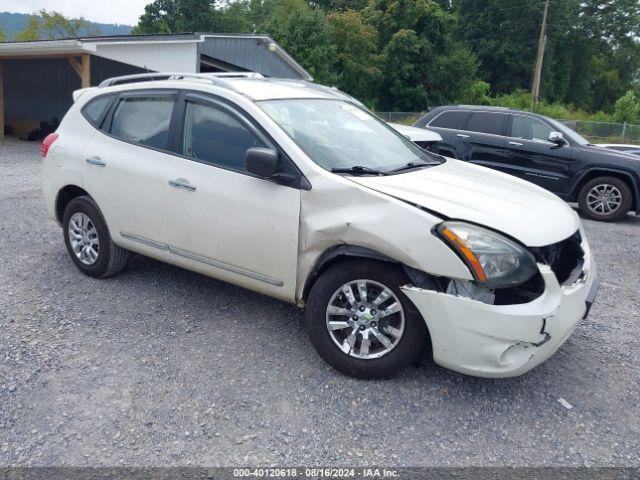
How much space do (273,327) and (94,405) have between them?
4.64 ft

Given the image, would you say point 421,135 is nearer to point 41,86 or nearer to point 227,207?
point 227,207

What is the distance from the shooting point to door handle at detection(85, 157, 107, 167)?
4715 millimetres

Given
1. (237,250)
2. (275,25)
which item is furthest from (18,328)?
(275,25)

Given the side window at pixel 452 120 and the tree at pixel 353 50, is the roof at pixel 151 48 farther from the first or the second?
the tree at pixel 353 50

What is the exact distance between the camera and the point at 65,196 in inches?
205

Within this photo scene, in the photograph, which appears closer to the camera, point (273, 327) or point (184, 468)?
point (184, 468)

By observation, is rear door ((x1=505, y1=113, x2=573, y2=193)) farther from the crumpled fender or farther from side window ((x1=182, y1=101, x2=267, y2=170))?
the crumpled fender

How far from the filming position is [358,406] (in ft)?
10.8

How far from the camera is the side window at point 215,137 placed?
3.99m

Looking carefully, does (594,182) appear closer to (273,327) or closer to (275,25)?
(273,327)

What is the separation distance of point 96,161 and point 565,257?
3694 mm

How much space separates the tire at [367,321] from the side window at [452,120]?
736 cm

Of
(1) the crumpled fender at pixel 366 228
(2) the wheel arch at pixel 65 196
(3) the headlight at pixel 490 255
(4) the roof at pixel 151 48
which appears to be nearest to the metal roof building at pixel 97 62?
(4) the roof at pixel 151 48

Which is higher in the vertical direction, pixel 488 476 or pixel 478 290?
pixel 478 290
